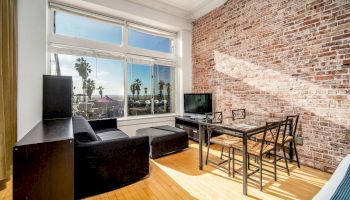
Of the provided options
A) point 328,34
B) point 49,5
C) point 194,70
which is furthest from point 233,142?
point 49,5

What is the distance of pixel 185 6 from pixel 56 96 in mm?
3828

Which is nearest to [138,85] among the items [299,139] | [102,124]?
[102,124]

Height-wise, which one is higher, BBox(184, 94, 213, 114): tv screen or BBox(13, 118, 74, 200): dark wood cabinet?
BBox(184, 94, 213, 114): tv screen

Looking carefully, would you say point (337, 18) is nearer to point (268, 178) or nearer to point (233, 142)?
point (233, 142)

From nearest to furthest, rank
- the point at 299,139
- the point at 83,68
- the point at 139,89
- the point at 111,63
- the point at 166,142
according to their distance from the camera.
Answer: the point at 299,139, the point at 166,142, the point at 83,68, the point at 111,63, the point at 139,89

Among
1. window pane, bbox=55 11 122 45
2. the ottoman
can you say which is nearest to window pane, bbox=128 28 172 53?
window pane, bbox=55 11 122 45

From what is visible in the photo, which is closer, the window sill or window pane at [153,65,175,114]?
the window sill

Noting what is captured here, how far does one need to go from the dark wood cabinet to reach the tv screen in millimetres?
3223

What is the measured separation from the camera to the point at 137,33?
4422 millimetres

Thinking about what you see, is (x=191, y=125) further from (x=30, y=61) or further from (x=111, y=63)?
(x=30, y=61)

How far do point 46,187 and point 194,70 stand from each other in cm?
435

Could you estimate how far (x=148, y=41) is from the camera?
4609mm

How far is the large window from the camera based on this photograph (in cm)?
349

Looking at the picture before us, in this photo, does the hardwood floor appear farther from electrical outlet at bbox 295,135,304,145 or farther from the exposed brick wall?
the exposed brick wall
